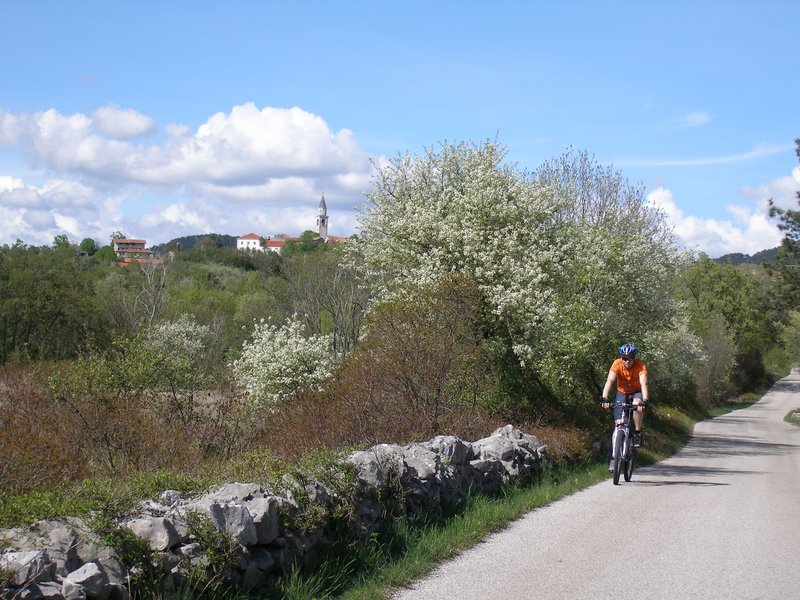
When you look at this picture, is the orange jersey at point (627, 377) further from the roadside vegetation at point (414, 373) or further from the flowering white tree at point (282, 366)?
the flowering white tree at point (282, 366)

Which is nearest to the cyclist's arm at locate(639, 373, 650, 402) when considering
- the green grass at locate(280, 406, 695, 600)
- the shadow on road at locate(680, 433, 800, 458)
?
the green grass at locate(280, 406, 695, 600)

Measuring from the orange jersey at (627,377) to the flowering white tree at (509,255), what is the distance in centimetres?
598

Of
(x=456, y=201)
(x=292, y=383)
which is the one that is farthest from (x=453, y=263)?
(x=292, y=383)

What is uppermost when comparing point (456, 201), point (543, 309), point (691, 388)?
point (456, 201)

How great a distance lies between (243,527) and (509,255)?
51.0 ft

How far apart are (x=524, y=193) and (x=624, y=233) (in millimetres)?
10692

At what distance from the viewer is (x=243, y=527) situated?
596 cm

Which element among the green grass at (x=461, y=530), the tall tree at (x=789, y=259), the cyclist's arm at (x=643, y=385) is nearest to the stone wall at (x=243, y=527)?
the green grass at (x=461, y=530)

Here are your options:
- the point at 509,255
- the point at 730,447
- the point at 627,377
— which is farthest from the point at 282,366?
the point at 730,447

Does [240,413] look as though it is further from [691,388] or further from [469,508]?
[691,388]

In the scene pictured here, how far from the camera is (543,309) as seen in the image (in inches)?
771

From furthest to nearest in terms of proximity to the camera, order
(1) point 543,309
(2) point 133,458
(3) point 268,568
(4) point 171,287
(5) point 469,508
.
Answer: (4) point 171,287 → (1) point 543,309 → (2) point 133,458 → (5) point 469,508 → (3) point 268,568

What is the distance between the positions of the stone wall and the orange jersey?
388 centimetres

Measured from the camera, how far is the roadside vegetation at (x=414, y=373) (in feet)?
28.5
